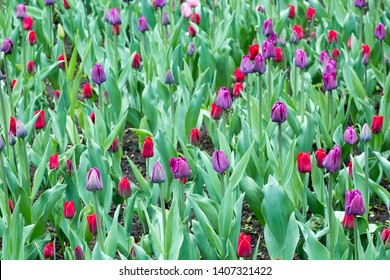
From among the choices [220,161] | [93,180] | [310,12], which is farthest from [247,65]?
[310,12]

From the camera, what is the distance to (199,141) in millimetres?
3625

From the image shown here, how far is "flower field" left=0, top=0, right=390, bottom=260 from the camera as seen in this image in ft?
10.2

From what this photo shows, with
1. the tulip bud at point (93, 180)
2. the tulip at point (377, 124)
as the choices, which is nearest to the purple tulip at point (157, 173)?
the tulip bud at point (93, 180)

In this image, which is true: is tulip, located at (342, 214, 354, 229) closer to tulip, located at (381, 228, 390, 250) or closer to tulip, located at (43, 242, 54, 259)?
tulip, located at (381, 228, 390, 250)

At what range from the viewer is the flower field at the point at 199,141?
3096 mm

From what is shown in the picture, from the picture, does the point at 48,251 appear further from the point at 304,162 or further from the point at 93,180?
the point at 304,162

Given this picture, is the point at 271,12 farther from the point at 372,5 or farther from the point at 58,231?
the point at 58,231

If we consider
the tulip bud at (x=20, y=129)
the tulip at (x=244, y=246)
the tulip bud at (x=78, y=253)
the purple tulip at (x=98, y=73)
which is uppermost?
the purple tulip at (x=98, y=73)


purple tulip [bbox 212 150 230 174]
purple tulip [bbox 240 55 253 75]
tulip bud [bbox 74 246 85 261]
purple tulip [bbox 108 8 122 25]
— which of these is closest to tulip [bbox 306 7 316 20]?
purple tulip [bbox 108 8 122 25]

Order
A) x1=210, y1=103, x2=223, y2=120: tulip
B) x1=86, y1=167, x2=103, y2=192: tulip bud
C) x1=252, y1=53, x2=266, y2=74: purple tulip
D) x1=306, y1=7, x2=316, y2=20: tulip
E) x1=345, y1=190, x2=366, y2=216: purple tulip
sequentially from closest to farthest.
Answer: x1=345, y1=190, x2=366, y2=216: purple tulip
x1=86, y1=167, x2=103, y2=192: tulip bud
x1=252, y1=53, x2=266, y2=74: purple tulip
x1=210, y1=103, x2=223, y2=120: tulip
x1=306, y1=7, x2=316, y2=20: tulip

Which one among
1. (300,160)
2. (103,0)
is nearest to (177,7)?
(103,0)

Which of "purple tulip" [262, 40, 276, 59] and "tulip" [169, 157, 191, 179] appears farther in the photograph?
"purple tulip" [262, 40, 276, 59]

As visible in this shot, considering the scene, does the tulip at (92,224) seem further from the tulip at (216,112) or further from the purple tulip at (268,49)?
the purple tulip at (268,49)

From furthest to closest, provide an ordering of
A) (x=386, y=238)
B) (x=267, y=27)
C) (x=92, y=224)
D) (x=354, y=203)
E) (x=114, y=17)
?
(x=114, y=17) < (x=267, y=27) < (x=92, y=224) < (x=386, y=238) < (x=354, y=203)
